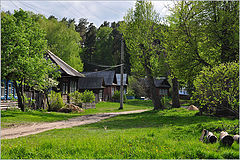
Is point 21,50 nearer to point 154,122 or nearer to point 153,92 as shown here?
point 154,122

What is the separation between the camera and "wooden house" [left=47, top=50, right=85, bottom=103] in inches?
1174

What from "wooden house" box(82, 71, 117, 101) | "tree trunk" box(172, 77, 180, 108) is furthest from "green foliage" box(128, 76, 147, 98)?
"tree trunk" box(172, 77, 180, 108)

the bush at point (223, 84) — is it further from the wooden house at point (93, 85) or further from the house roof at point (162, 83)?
the house roof at point (162, 83)

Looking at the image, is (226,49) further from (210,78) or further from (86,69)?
(86,69)

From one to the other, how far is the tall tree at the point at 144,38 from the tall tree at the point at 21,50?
29.3 feet

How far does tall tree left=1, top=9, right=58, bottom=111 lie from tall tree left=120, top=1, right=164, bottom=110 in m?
8.94

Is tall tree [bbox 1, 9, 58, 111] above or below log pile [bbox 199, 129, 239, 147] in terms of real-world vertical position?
above

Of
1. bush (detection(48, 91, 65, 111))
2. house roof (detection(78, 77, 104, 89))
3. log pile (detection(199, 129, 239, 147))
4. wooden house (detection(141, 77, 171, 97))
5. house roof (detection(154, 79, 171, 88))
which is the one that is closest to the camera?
log pile (detection(199, 129, 239, 147))

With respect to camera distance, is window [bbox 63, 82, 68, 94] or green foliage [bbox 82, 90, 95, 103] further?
window [bbox 63, 82, 68, 94]

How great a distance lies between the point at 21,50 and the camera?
17297mm

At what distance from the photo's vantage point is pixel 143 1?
994 inches

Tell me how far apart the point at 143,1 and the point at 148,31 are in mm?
3480

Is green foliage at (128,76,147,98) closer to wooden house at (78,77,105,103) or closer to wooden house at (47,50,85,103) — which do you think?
wooden house at (78,77,105,103)

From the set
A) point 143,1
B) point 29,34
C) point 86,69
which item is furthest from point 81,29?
point 29,34
